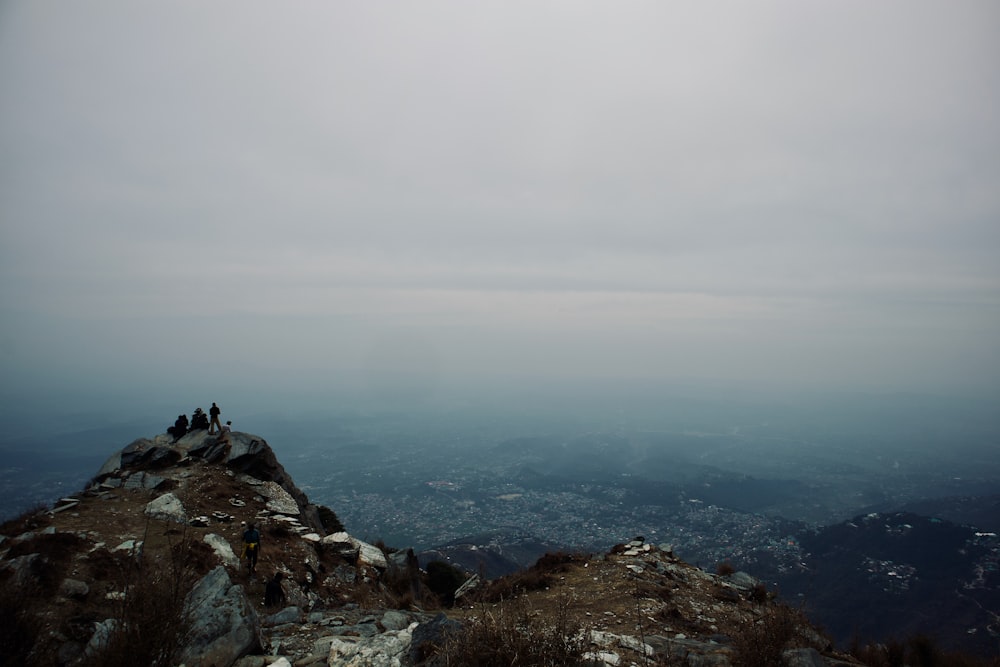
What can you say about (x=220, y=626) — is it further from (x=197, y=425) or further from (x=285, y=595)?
(x=197, y=425)

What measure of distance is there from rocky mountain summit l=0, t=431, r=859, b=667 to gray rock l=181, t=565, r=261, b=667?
0.02m

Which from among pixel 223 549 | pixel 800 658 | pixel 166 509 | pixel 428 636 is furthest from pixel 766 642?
pixel 166 509

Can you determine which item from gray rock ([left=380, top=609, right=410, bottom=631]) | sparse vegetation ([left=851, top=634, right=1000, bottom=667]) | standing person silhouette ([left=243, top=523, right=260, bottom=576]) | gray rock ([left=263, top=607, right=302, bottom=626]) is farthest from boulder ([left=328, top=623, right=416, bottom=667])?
sparse vegetation ([left=851, top=634, right=1000, bottom=667])

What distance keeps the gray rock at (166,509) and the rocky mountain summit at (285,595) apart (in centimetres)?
6

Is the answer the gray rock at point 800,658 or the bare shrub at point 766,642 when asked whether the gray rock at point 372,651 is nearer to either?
the bare shrub at point 766,642

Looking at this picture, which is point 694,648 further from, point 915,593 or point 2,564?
point 915,593

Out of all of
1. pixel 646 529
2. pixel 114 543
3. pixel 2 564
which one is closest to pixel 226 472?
pixel 114 543

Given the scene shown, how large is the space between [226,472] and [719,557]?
176ft

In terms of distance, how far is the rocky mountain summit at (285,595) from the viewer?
5.19m

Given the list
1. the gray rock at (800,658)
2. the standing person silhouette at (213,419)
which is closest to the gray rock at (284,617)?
the gray rock at (800,658)

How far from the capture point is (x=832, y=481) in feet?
449

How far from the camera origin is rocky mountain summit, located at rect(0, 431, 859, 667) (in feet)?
17.0

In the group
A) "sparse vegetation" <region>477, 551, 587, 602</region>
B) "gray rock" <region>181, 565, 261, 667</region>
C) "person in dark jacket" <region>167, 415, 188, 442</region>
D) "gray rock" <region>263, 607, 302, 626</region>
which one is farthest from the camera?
"person in dark jacket" <region>167, 415, 188, 442</region>

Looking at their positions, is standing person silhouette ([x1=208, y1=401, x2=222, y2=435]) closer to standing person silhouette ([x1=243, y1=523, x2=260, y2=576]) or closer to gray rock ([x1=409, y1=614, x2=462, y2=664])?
standing person silhouette ([x1=243, y1=523, x2=260, y2=576])
